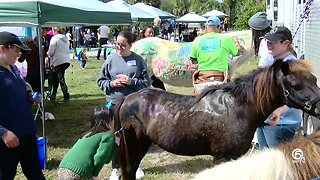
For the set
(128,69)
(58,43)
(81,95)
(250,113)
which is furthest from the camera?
(81,95)

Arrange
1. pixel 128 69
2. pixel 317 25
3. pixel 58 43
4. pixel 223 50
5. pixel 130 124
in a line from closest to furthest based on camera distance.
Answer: pixel 130 124
pixel 128 69
pixel 223 50
pixel 317 25
pixel 58 43

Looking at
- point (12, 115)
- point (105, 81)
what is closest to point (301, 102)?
point (105, 81)

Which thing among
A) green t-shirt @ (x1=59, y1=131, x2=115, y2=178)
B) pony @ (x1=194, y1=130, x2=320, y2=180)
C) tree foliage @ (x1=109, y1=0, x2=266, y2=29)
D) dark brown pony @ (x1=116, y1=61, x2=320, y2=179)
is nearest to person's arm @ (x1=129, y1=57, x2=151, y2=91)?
dark brown pony @ (x1=116, y1=61, x2=320, y2=179)

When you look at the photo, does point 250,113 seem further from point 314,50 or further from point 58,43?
point 58,43

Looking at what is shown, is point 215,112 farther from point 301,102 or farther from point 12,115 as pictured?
point 12,115

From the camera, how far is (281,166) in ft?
4.39

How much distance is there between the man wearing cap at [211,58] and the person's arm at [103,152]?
1.59 metres

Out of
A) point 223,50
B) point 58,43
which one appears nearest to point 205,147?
point 223,50

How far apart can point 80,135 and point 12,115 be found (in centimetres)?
374

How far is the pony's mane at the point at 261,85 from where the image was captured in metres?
2.97

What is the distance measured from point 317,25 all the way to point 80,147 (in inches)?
156

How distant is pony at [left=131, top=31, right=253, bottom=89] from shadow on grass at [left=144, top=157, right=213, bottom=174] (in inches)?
95.2

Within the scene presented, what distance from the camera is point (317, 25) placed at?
19.1 feet

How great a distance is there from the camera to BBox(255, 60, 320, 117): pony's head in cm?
295
